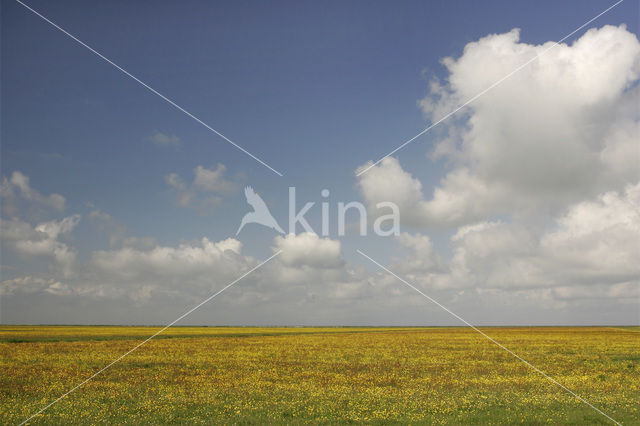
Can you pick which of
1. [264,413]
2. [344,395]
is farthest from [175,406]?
[344,395]

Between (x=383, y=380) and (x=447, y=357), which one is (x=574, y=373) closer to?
(x=447, y=357)

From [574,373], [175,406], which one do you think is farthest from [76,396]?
[574,373]

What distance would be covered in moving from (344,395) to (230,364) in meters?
15.1

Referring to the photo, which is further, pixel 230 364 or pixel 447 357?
pixel 447 357

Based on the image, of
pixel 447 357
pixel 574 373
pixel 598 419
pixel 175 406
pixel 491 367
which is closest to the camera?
pixel 598 419

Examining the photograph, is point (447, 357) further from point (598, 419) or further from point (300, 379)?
point (598, 419)

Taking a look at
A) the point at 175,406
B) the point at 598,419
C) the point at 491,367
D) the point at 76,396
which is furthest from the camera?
the point at 491,367

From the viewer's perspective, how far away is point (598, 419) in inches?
690

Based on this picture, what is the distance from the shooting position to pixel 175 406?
19359 mm

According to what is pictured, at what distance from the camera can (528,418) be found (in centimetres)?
1758

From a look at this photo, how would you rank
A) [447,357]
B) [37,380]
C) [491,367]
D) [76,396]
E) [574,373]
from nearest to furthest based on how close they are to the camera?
1. [76,396]
2. [37,380]
3. [574,373]
4. [491,367]
5. [447,357]

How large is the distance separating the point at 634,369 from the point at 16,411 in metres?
39.9

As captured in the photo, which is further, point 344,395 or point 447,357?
point 447,357

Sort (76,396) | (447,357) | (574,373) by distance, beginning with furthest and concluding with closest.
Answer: (447,357), (574,373), (76,396)
